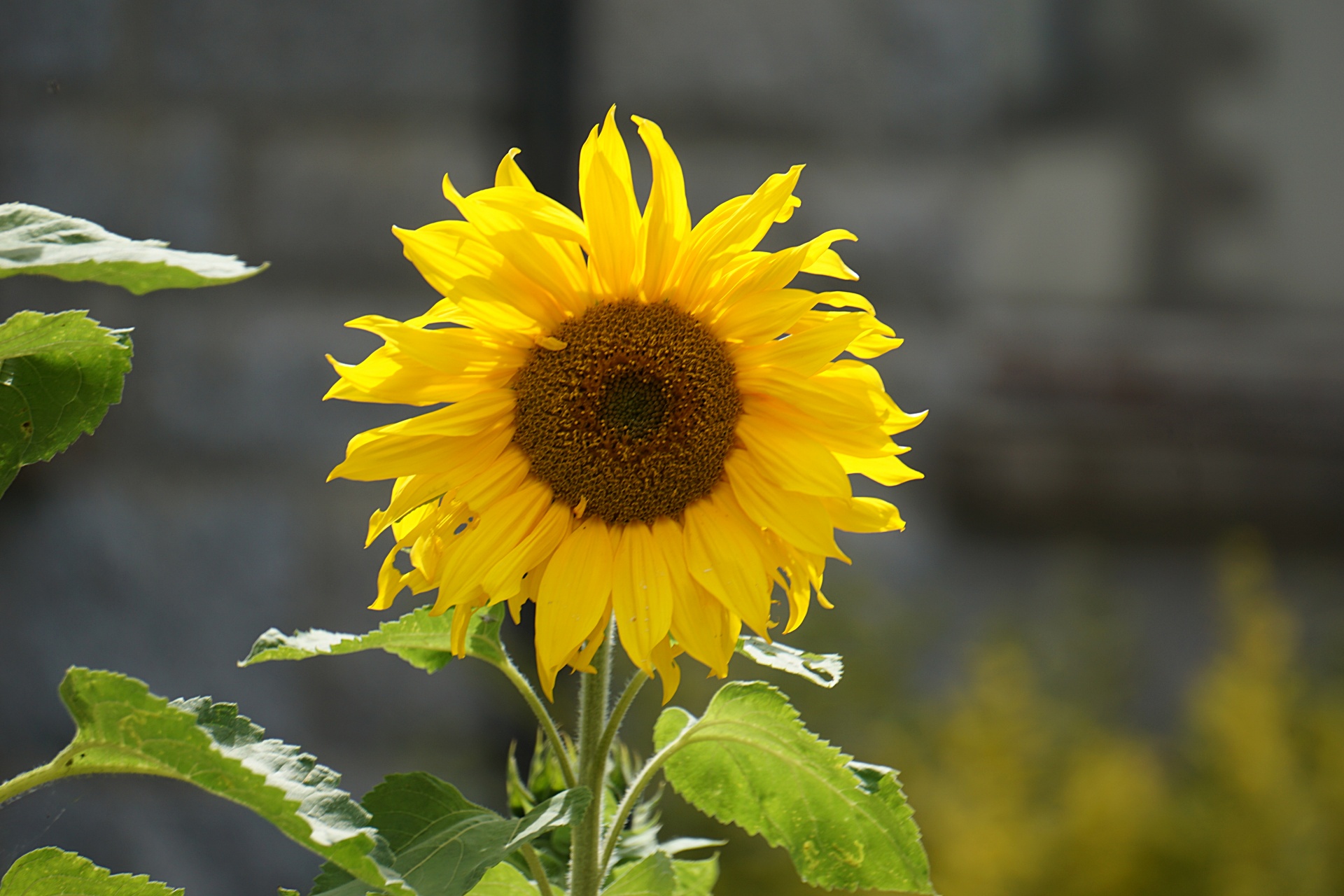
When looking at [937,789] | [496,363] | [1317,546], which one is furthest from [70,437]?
[1317,546]

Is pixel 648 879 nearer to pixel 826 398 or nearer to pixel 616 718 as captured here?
pixel 616 718

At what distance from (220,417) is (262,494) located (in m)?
0.12

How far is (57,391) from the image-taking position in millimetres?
313

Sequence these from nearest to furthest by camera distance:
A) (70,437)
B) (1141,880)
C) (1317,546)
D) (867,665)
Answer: (70,437) → (1141,880) → (867,665) → (1317,546)

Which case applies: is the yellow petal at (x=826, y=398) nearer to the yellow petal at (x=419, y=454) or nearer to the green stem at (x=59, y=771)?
the yellow petal at (x=419, y=454)

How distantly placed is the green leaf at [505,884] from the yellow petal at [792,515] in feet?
0.44

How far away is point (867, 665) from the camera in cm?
139

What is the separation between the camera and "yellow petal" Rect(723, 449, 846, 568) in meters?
0.35

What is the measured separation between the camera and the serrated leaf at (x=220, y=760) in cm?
23

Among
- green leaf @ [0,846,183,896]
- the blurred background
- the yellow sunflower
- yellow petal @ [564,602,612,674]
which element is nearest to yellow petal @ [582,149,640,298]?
the yellow sunflower

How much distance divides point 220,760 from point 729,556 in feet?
0.56

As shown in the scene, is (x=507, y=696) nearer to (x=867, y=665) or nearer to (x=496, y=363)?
(x=867, y=665)

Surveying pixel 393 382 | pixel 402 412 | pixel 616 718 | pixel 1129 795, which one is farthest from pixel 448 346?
pixel 1129 795

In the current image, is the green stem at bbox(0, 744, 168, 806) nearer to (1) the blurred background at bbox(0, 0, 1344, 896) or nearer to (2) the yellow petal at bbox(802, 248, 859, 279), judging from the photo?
(2) the yellow petal at bbox(802, 248, 859, 279)
